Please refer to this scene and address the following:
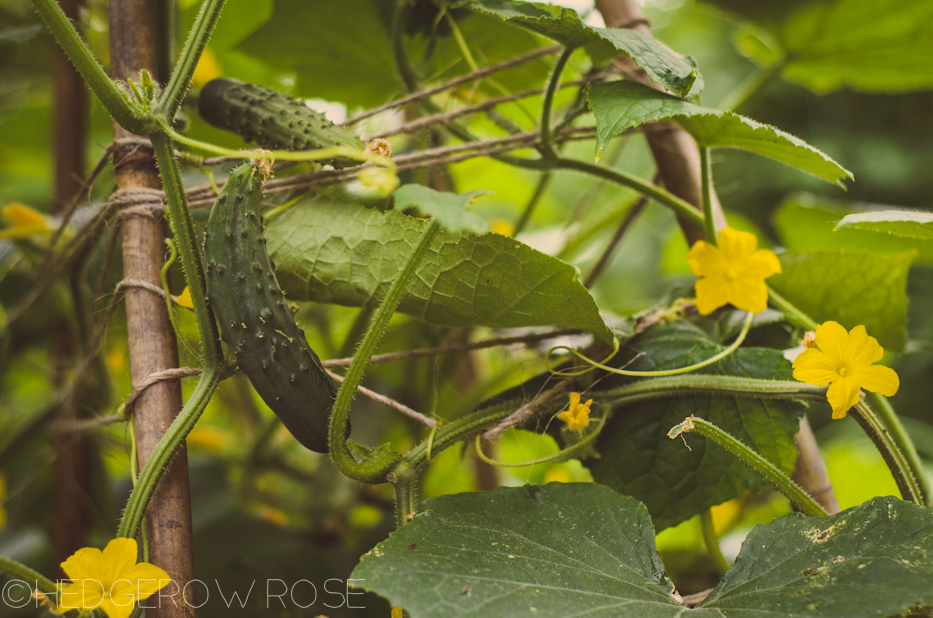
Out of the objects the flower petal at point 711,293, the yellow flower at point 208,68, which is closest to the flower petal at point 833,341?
the flower petal at point 711,293

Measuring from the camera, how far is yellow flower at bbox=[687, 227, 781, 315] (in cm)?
51

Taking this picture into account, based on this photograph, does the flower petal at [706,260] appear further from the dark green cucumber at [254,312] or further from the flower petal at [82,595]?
the flower petal at [82,595]

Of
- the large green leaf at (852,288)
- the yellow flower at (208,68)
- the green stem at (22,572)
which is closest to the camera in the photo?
the green stem at (22,572)

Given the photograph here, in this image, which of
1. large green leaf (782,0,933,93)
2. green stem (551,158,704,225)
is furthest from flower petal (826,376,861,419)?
large green leaf (782,0,933,93)

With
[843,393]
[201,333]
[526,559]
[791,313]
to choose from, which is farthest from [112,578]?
[791,313]

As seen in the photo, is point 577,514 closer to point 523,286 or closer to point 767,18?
point 523,286

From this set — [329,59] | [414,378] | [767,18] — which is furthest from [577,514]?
[767,18]

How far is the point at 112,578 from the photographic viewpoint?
1.27 ft

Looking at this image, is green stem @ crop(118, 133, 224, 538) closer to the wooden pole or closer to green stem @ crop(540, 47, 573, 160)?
the wooden pole

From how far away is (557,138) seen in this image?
1.99 ft

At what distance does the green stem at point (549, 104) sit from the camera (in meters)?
0.49

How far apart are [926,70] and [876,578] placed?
2.69ft

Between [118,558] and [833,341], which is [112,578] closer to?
[118,558]

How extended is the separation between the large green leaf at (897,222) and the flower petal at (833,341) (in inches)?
3.0
